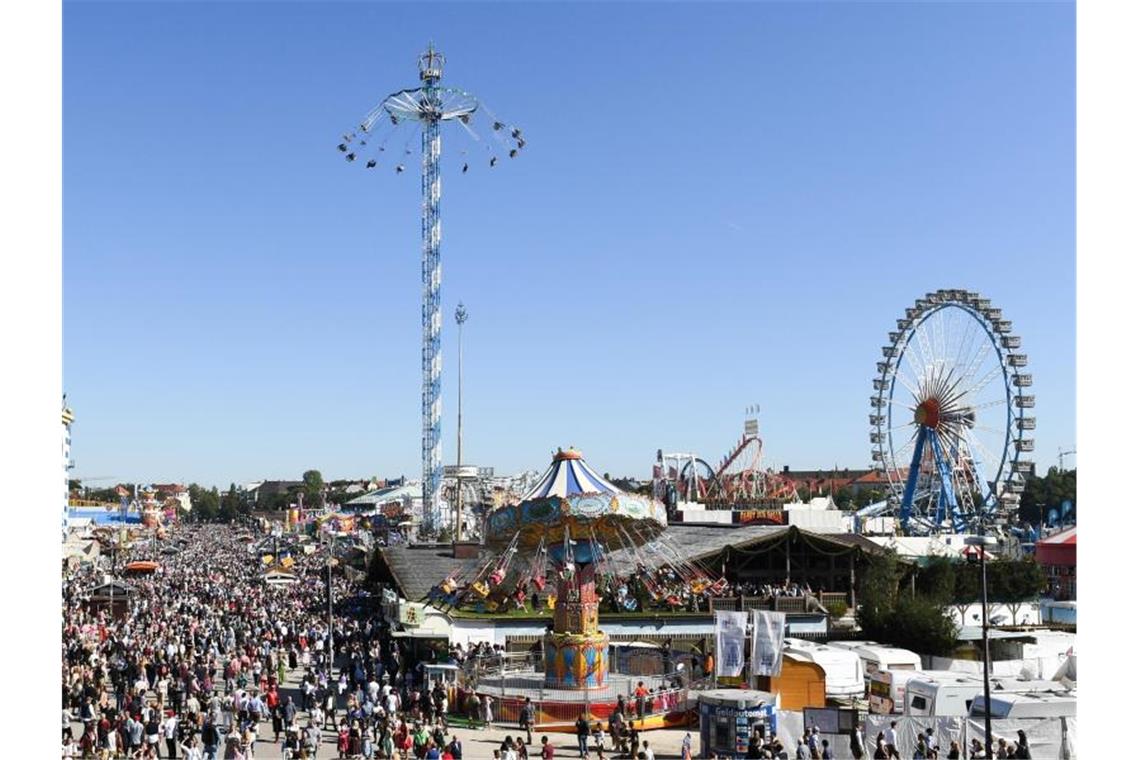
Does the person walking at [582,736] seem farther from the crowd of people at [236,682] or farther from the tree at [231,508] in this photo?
the tree at [231,508]

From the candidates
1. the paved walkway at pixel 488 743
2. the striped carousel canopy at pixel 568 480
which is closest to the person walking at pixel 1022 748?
the paved walkway at pixel 488 743

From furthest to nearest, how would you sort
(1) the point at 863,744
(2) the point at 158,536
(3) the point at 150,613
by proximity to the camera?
(2) the point at 158,536
(3) the point at 150,613
(1) the point at 863,744

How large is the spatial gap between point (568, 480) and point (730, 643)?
595cm

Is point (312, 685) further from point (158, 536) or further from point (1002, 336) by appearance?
point (158, 536)

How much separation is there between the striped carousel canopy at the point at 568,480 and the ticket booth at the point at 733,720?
24.3 ft

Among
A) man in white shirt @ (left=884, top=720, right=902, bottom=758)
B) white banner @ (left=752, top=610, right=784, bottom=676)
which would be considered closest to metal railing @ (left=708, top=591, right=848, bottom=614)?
white banner @ (left=752, top=610, right=784, bottom=676)

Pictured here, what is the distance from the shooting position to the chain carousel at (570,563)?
2486 centimetres

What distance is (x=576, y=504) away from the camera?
26.2 meters

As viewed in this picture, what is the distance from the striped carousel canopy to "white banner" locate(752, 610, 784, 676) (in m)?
5.37

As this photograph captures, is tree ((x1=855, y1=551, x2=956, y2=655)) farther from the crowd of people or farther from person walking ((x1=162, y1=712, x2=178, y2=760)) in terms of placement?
person walking ((x1=162, y1=712, x2=178, y2=760))

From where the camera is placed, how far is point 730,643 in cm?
2295
